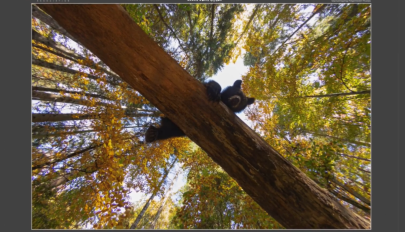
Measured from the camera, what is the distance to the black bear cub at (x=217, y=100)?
1.89 meters

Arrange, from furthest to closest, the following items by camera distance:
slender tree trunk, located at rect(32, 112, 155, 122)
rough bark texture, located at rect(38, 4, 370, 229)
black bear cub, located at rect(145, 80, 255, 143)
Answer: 1. slender tree trunk, located at rect(32, 112, 155, 122)
2. black bear cub, located at rect(145, 80, 255, 143)
3. rough bark texture, located at rect(38, 4, 370, 229)

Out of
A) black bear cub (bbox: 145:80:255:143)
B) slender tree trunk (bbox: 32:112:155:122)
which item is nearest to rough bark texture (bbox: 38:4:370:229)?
black bear cub (bbox: 145:80:255:143)

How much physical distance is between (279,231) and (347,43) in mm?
3152

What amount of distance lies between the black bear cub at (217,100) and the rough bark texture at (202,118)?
136 millimetres

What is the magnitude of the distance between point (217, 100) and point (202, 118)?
0.29 m

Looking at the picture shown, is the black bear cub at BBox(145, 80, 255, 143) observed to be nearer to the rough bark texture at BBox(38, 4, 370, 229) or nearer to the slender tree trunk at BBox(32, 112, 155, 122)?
the rough bark texture at BBox(38, 4, 370, 229)

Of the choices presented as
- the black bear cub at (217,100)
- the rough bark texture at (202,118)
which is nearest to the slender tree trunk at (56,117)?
the black bear cub at (217,100)

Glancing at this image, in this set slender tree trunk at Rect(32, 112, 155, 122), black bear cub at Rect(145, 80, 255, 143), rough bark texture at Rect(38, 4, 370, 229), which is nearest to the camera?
rough bark texture at Rect(38, 4, 370, 229)

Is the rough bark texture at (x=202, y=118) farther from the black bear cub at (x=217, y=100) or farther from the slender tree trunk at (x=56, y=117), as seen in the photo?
the slender tree trunk at (x=56, y=117)

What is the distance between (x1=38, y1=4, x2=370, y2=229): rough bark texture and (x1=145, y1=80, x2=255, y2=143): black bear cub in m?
0.14

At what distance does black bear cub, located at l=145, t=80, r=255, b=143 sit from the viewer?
189cm

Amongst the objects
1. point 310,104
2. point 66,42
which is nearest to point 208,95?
point 310,104

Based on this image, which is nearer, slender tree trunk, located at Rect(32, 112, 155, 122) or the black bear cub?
the black bear cub

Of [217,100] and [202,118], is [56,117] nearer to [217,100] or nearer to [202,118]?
[202,118]
